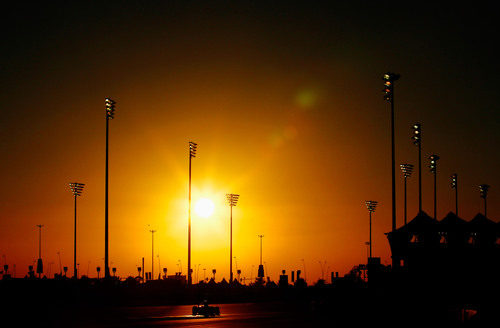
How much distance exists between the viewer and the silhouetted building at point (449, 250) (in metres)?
51.3

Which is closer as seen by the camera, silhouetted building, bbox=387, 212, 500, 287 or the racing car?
silhouetted building, bbox=387, 212, 500, 287

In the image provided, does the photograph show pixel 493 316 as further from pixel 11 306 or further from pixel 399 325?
pixel 11 306

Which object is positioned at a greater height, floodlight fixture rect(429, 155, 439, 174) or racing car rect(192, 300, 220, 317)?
floodlight fixture rect(429, 155, 439, 174)

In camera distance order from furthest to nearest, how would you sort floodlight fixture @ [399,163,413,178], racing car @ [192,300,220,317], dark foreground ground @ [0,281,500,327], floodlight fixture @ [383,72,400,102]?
1. floodlight fixture @ [399,163,413,178]
2. racing car @ [192,300,220,317]
3. floodlight fixture @ [383,72,400,102]
4. dark foreground ground @ [0,281,500,327]

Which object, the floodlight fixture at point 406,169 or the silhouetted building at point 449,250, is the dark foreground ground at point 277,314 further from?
the floodlight fixture at point 406,169

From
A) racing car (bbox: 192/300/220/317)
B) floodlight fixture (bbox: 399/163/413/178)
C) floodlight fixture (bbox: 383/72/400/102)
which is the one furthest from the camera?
floodlight fixture (bbox: 399/163/413/178)

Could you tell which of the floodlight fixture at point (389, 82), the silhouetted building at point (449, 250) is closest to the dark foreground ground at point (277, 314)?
the silhouetted building at point (449, 250)

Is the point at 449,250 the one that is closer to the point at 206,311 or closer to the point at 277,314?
the point at 277,314

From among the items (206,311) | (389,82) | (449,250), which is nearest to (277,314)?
(206,311)

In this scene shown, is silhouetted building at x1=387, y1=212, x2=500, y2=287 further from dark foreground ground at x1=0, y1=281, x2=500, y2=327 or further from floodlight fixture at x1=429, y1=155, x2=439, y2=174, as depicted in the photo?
floodlight fixture at x1=429, y1=155, x2=439, y2=174

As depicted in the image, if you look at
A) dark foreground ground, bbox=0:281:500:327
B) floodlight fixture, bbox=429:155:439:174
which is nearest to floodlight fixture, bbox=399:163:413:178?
floodlight fixture, bbox=429:155:439:174

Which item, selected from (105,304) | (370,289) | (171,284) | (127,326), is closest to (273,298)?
(171,284)

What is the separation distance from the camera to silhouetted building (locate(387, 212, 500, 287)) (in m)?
51.3

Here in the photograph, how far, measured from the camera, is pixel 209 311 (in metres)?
60.9
